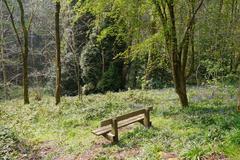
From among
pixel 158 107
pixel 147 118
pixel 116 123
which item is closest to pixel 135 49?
pixel 158 107

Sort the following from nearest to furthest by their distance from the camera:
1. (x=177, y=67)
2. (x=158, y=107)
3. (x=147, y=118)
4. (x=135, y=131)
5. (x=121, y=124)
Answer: (x=121, y=124) → (x=135, y=131) → (x=147, y=118) → (x=177, y=67) → (x=158, y=107)

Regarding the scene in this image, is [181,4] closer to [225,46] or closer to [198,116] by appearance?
[198,116]

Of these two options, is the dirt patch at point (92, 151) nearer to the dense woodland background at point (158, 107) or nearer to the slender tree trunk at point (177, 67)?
the dense woodland background at point (158, 107)

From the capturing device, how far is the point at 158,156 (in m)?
8.25

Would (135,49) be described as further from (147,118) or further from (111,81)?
(111,81)

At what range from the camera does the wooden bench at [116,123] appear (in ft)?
33.6

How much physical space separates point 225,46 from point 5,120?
1483 cm

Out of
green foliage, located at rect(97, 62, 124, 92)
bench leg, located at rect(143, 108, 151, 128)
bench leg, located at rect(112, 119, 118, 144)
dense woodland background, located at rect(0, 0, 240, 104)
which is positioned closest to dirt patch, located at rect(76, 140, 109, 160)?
bench leg, located at rect(112, 119, 118, 144)

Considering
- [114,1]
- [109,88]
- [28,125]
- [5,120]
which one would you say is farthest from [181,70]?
[109,88]

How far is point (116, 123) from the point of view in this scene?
10.3 metres

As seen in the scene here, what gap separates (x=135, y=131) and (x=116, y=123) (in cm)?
95

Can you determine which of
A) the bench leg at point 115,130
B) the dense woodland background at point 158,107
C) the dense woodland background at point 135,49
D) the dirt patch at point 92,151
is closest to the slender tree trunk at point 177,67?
the dense woodland background at point 158,107

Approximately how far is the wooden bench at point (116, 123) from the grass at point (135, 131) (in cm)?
Result: 30

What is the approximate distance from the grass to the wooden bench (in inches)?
11.8
